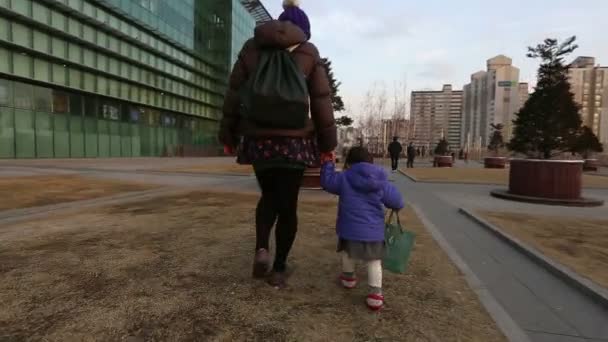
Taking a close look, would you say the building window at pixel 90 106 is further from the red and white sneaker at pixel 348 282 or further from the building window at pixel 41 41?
the red and white sneaker at pixel 348 282

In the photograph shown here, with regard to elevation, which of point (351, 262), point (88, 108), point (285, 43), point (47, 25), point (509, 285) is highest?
point (47, 25)

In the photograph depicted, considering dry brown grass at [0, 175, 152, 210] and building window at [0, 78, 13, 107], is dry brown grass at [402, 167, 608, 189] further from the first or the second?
building window at [0, 78, 13, 107]

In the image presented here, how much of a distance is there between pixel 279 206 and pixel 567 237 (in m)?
4.24

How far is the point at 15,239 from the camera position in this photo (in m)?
4.16

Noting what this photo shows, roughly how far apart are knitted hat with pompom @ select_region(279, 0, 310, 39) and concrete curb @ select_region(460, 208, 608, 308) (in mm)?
2938

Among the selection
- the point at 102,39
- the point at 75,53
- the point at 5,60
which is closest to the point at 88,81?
the point at 75,53

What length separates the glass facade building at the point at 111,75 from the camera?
79.7 ft

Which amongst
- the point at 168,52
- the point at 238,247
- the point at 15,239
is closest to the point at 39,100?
the point at 168,52

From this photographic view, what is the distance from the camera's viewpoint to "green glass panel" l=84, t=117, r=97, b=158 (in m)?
29.7

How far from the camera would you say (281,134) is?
2.51 m

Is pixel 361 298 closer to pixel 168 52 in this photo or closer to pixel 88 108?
pixel 88 108

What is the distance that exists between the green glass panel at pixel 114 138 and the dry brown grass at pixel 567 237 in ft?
107

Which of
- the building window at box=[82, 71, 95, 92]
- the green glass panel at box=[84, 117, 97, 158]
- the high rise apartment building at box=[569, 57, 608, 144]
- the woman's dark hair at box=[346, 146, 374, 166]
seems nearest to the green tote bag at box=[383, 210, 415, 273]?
the woman's dark hair at box=[346, 146, 374, 166]

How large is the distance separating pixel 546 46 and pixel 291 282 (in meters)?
10.1
